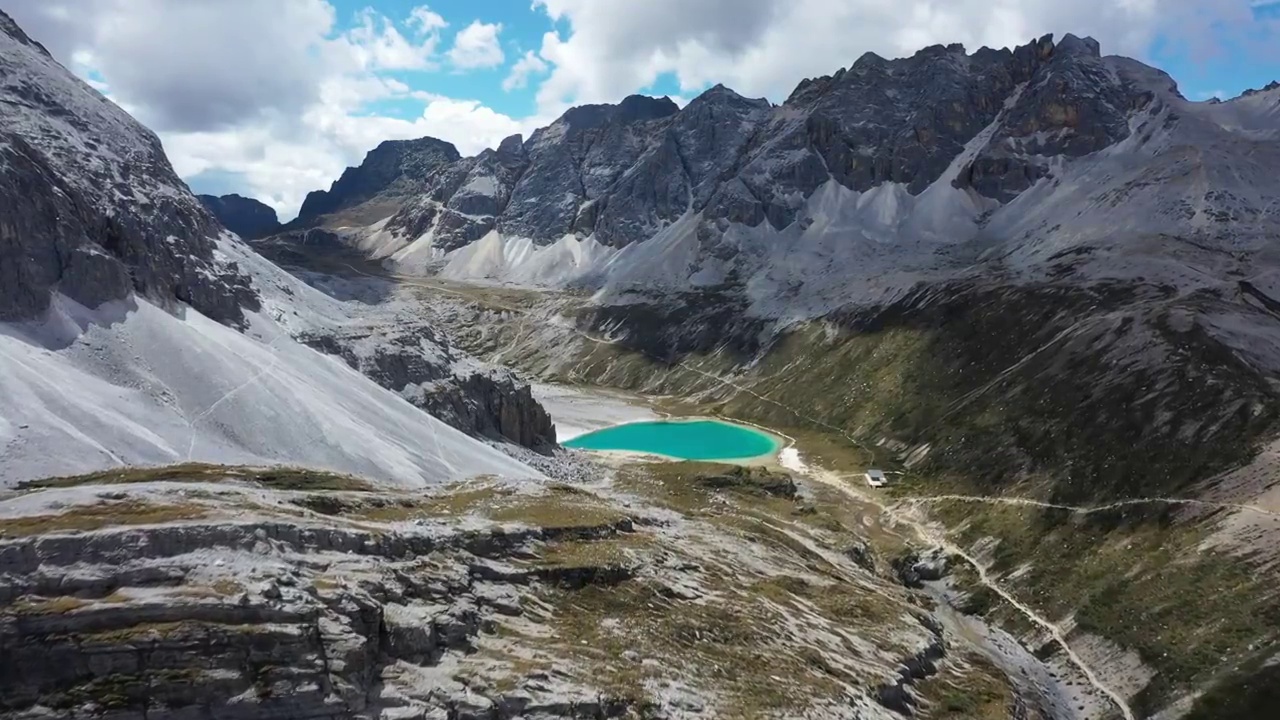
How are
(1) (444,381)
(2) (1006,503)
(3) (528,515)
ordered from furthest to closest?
(1) (444,381) → (2) (1006,503) → (3) (528,515)

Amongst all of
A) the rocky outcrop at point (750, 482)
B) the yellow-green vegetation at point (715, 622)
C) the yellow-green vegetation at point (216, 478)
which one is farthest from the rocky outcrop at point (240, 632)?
the rocky outcrop at point (750, 482)

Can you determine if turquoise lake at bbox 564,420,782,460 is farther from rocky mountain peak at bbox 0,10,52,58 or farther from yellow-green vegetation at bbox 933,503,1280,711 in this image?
rocky mountain peak at bbox 0,10,52,58

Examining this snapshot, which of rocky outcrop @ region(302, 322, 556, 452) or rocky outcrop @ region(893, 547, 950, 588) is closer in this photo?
rocky outcrop @ region(893, 547, 950, 588)

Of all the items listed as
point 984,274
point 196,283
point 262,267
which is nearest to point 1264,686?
point 196,283

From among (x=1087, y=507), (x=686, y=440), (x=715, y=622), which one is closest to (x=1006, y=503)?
(x=1087, y=507)

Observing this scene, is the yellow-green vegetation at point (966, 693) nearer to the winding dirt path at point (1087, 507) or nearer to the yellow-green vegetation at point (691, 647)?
the yellow-green vegetation at point (691, 647)

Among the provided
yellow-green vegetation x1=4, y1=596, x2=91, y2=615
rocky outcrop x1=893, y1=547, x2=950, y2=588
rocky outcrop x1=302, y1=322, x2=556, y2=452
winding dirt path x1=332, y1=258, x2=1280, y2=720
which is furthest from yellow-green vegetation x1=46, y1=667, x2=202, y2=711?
rocky outcrop x1=893, y1=547, x2=950, y2=588

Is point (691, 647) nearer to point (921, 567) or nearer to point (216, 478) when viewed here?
point (216, 478)
